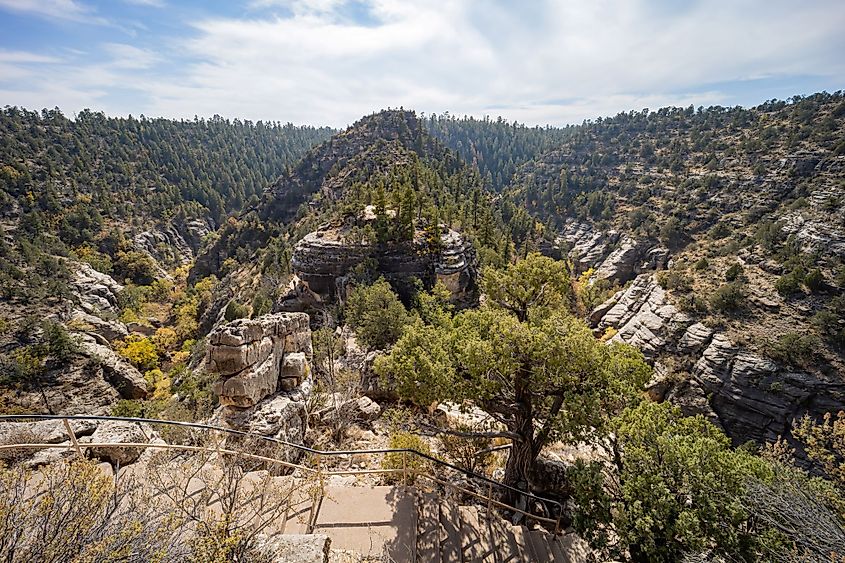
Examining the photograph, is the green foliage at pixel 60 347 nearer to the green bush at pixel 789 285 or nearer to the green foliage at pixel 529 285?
the green foliage at pixel 529 285

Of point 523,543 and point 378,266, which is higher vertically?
point 523,543

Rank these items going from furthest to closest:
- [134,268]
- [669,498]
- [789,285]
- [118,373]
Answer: [134,268]
[789,285]
[118,373]
[669,498]

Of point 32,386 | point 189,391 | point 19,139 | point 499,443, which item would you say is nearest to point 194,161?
point 19,139

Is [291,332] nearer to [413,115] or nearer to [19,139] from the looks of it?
[413,115]

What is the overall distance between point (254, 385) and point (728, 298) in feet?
175

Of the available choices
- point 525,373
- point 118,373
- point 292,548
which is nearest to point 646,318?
point 525,373

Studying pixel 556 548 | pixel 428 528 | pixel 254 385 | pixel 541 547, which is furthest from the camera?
pixel 254 385

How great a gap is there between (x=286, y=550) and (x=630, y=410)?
34.9 feet

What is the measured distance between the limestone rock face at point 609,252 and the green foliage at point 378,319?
57.9 meters

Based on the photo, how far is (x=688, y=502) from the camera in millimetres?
9703

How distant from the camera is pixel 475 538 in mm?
9773

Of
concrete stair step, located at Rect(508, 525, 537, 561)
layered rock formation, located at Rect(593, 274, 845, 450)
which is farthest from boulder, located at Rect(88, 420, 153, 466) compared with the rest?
layered rock formation, located at Rect(593, 274, 845, 450)

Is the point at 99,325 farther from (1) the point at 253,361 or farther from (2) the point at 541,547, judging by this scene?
(2) the point at 541,547

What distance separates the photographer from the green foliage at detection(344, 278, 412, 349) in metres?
31.8
